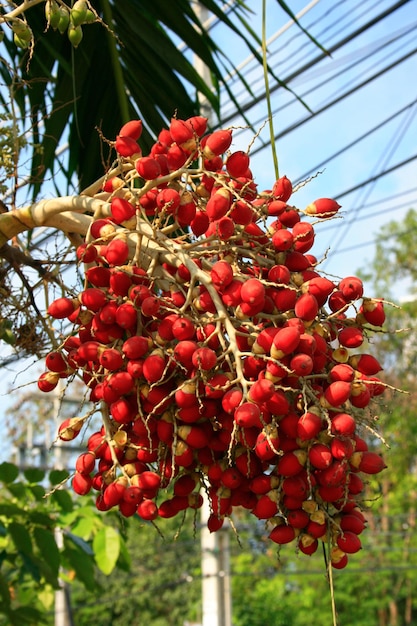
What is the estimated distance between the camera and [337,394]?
866 mm

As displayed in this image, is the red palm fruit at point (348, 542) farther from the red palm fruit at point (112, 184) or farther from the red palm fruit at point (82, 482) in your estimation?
the red palm fruit at point (112, 184)

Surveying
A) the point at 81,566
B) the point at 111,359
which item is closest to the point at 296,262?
the point at 111,359

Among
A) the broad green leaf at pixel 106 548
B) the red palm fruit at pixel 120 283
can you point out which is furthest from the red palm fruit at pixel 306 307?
the broad green leaf at pixel 106 548

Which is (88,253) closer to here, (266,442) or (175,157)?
(175,157)

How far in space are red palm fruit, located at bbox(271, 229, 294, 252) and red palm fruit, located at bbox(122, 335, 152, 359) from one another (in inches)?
7.6

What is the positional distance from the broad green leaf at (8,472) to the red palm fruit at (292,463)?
1312mm

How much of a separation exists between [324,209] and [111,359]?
34 centimetres

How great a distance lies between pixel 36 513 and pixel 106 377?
1268 millimetres

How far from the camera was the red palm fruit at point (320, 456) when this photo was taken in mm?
859

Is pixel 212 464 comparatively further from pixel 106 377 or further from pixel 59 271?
pixel 59 271

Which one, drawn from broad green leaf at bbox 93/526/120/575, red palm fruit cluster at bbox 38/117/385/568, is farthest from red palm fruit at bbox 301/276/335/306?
broad green leaf at bbox 93/526/120/575

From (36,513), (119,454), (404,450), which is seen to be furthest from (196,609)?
(119,454)

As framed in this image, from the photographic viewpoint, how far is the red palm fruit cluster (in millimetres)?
878

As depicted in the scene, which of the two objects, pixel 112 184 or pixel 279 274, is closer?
pixel 279 274
